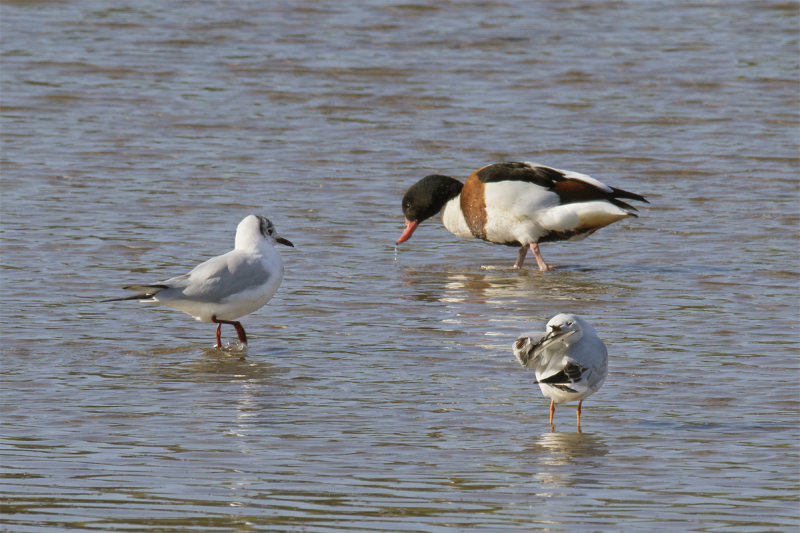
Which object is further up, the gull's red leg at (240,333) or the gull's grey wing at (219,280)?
the gull's grey wing at (219,280)

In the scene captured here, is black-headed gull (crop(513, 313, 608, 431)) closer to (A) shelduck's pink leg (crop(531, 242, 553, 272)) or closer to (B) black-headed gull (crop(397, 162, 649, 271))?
(B) black-headed gull (crop(397, 162, 649, 271))

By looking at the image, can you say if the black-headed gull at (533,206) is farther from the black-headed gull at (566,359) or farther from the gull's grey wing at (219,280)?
the black-headed gull at (566,359)

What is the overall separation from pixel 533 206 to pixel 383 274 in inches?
56.9

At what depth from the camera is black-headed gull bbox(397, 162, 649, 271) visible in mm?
11633

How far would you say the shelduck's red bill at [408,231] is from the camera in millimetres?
12336

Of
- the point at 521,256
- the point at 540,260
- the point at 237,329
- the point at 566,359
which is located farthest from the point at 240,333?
the point at 521,256

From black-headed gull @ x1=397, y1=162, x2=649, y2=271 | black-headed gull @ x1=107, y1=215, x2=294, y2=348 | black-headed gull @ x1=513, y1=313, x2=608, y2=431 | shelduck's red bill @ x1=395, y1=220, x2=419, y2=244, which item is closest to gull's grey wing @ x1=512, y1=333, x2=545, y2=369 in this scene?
black-headed gull @ x1=513, y1=313, x2=608, y2=431

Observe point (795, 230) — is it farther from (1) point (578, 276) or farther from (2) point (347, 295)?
(2) point (347, 295)

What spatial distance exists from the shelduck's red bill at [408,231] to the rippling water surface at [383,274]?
0.31 ft

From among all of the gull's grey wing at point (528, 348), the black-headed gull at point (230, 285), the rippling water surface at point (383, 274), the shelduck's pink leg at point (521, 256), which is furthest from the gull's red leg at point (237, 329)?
the shelduck's pink leg at point (521, 256)

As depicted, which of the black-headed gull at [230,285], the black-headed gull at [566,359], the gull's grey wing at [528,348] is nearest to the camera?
the black-headed gull at [566,359]

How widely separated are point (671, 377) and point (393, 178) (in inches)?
271

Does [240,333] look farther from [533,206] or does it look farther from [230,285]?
[533,206]

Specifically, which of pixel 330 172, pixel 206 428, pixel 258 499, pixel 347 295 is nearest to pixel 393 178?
pixel 330 172
